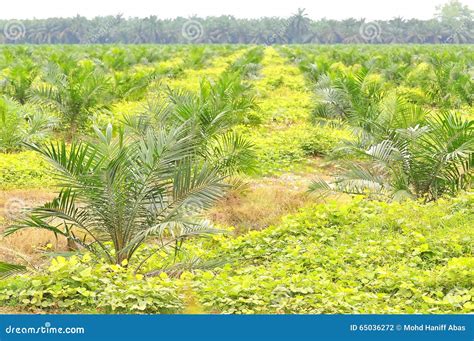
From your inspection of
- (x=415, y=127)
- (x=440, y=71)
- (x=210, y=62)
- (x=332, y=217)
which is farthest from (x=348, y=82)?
(x=210, y=62)

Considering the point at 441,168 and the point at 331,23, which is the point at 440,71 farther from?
the point at 331,23

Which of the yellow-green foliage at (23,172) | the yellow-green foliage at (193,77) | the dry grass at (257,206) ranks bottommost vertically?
the dry grass at (257,206)

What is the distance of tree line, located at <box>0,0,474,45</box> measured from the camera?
78438 millimetres

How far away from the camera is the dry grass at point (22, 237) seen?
868 cm

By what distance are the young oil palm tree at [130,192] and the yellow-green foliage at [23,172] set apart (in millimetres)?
4254

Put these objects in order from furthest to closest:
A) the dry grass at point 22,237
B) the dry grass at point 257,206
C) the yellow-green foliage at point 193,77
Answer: the yellow-green foliage at point 193,77 < the dry grass at point 257,206 < the dry grass at point 22,237

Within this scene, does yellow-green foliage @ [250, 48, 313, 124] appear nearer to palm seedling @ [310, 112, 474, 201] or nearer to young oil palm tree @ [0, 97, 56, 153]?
young oil palm tree @ [0, 97, 56, 153]

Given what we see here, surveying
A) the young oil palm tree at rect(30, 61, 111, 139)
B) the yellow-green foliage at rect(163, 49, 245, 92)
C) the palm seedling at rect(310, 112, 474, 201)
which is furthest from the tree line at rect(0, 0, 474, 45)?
the palm seedling at rect(310, 112, 474, 201)

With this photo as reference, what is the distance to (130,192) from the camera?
7.52 meters

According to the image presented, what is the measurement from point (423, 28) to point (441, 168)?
74.8 metres

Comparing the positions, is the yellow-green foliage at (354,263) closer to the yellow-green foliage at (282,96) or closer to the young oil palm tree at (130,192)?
the young oil palm tree at (130,192)

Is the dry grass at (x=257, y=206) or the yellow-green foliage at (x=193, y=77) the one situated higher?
the yellow-green foliage at (x=193, y=77)

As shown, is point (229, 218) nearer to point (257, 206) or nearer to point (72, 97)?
point (257, 206)

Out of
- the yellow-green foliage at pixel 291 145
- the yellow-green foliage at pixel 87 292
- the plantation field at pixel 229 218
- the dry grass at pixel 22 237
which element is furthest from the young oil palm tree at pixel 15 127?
the yellow-green foliage at pixel 87 292
